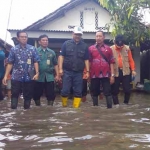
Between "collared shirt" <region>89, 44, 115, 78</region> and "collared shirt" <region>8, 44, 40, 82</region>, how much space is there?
3.83 ft

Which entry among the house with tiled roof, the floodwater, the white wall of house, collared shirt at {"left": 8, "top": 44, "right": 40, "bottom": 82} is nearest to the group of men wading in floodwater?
collared shirt at {"left": 8, "top": 44, "right": 40, "bottom": 82}

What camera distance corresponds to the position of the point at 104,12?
709 inches

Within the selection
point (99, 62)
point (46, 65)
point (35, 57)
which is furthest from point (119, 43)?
point (35, 57)

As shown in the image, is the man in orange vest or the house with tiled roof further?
the house with tiled roof

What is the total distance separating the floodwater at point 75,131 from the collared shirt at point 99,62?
1301mm

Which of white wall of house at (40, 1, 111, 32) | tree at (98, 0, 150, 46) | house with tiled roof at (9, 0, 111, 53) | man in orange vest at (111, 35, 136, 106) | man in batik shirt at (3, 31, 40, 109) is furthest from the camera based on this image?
white wall of house at (40, 1, 111, 32)

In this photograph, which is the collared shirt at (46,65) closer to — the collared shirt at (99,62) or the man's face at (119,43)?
the collared shirt at (99,62)

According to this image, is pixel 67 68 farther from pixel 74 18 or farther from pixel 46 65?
pixel 74 18

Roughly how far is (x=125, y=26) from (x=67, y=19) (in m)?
7.17

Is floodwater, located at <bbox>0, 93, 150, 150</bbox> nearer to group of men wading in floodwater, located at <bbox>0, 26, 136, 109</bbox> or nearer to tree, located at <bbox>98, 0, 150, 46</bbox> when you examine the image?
group of men wading in floodwater, located at <bbox>0, 26, 136, 109</bbox>

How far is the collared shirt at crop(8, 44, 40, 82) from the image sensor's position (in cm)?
689

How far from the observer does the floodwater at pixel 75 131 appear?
3.60m

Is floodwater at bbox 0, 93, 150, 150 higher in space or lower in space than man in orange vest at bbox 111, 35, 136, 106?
lower

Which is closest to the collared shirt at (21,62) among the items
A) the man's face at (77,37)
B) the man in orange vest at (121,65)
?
the man's face at (77,37)
